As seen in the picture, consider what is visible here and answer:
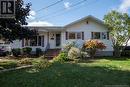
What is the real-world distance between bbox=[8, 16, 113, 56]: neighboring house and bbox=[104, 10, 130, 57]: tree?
1204mm

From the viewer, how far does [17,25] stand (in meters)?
22.3

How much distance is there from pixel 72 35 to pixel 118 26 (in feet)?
19.6

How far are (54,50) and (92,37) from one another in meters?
5.27

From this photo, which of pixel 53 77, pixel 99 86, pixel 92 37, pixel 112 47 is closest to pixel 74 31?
pixel 92 37

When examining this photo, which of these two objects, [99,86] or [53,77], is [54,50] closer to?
[53,77]

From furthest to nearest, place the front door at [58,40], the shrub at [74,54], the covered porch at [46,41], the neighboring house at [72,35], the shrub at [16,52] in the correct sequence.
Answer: the front door at [58,40] < the covered porch at [46,41] < the neighboring house at [72,35] < the shrub at [16,52] < the shrub at [74,54]

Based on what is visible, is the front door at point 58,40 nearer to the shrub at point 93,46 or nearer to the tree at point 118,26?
the shrub at point 93,46

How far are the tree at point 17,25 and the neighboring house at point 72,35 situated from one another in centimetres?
1423

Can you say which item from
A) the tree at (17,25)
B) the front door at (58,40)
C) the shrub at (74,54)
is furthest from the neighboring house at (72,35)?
the tree at (17,25)

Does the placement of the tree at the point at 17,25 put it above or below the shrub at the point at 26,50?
above

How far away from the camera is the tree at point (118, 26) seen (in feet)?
121

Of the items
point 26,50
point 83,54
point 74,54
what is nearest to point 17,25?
point 74,54

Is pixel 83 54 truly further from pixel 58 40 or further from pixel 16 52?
pixel 16 52

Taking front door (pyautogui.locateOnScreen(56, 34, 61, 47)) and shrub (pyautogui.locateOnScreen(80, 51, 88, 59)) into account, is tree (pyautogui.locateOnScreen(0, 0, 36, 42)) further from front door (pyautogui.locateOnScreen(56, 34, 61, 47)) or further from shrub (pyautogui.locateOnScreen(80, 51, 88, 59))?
front door (pyautogui.locateOnScreen(56, 34, 61, 47))
